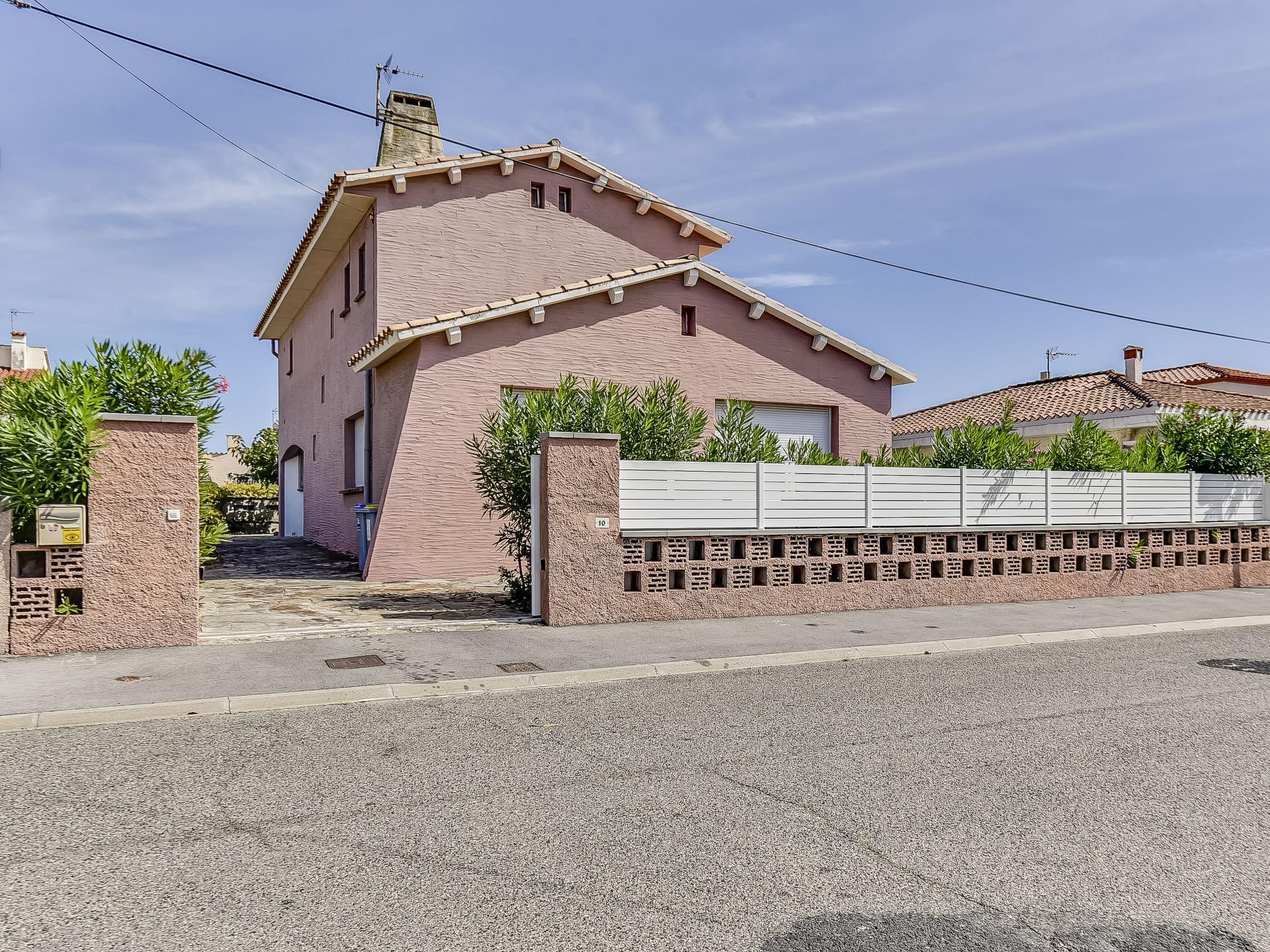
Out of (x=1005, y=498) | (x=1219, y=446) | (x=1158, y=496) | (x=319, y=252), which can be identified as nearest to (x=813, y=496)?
(x=1005, y=498)

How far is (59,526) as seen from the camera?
26.3 ft

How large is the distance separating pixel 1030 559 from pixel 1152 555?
2.90 m

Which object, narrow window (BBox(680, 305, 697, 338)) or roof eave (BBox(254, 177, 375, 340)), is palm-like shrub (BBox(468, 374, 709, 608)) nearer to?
narrow window (BBox(680, 305, 697, 338))

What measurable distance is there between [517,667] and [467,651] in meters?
0.87

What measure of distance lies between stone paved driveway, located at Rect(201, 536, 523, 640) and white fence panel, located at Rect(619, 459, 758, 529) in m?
1.86

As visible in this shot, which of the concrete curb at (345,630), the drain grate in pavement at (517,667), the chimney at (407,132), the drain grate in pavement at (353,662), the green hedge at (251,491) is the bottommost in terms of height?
the drain grate in pavement at (517,667)

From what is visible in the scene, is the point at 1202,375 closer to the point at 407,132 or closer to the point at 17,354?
the point at 407,132

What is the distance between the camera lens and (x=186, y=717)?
6309 mm

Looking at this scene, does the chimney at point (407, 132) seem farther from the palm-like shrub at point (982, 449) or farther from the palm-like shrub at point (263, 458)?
the palm-like shrub at point (263, 458)

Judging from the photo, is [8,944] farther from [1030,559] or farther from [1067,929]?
[1030,559]

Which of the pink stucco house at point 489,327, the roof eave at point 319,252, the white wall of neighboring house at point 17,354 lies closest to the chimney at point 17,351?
the white wall of neighboring house at point 17,354

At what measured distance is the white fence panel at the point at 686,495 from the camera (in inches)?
413

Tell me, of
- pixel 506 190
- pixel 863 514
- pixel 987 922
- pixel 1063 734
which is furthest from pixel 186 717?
pixel 506 190

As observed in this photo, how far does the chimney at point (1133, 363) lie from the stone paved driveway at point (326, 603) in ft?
74.8
